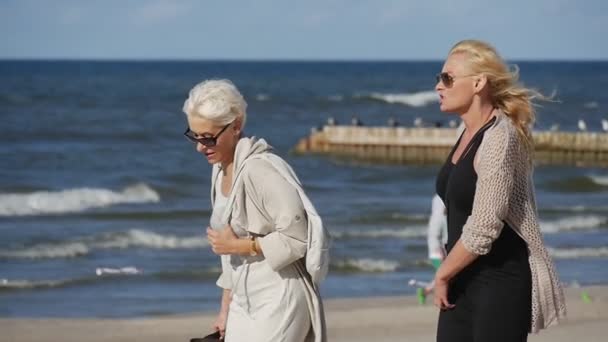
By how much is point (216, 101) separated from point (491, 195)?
101 cm

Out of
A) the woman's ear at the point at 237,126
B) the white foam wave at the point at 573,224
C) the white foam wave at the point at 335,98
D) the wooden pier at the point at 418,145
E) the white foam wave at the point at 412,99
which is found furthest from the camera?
the white foam wave at the point at 335,98

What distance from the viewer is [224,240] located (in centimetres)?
443

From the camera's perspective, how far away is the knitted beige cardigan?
4.15 meters

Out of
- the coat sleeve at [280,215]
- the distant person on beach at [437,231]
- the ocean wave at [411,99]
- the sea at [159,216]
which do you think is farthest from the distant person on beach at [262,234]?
the ocean wave at [411,99]

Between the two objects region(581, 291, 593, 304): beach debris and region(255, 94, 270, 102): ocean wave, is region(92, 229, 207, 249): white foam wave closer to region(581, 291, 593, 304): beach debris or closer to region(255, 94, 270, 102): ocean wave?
region(581, 291, 593, 304): beach debris

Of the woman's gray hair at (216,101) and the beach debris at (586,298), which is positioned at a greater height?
the woman's gray hair at (216,101)

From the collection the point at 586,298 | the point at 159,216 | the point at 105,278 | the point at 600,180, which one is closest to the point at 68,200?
the point at 159,216

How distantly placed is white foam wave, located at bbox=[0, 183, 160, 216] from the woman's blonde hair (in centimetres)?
1983

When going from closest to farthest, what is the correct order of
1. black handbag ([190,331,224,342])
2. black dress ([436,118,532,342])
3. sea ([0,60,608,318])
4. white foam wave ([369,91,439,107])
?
1. black dress ([436,118,532,342])
2. black handbag ([190,331,224,342])
3. sea ([0,60,608,318])
4. white foam wave ([369,91,439,107])

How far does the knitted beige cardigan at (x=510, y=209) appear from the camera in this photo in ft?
13.6

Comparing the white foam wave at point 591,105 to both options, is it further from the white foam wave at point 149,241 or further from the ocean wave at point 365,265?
the ocean wave at point 365,265

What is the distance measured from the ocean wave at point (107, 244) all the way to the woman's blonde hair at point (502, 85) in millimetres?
13246

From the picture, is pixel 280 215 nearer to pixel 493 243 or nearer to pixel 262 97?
pixel 493 243

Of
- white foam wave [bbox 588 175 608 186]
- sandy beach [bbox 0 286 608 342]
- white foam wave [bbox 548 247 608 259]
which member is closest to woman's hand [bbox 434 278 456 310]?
sandy beach [bbox 0 286 608 342]
